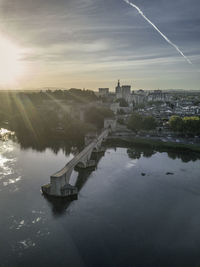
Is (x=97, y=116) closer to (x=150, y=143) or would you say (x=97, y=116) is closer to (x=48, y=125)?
(x=48, y=125)

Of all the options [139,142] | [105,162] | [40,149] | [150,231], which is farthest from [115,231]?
[139,142]

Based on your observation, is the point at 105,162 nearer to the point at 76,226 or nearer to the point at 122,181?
the point at 122,181

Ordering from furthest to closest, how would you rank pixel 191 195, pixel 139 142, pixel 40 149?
pixel 139 142 < pixel 40 149 < pixel 191 195

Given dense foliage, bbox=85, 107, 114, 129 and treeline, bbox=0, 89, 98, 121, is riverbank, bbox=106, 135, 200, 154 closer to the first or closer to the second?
dense foliage, bbox=85, 107, 114, 129

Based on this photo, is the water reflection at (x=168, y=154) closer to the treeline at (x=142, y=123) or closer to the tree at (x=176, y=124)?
the tree at (x=176, y=124)

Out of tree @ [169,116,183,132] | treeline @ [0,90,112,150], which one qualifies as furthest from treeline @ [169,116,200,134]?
treeline @ [0,90,112,150]

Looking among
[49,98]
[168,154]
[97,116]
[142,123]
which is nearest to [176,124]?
[142,123]

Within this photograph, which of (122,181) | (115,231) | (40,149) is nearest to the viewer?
(115,231)
